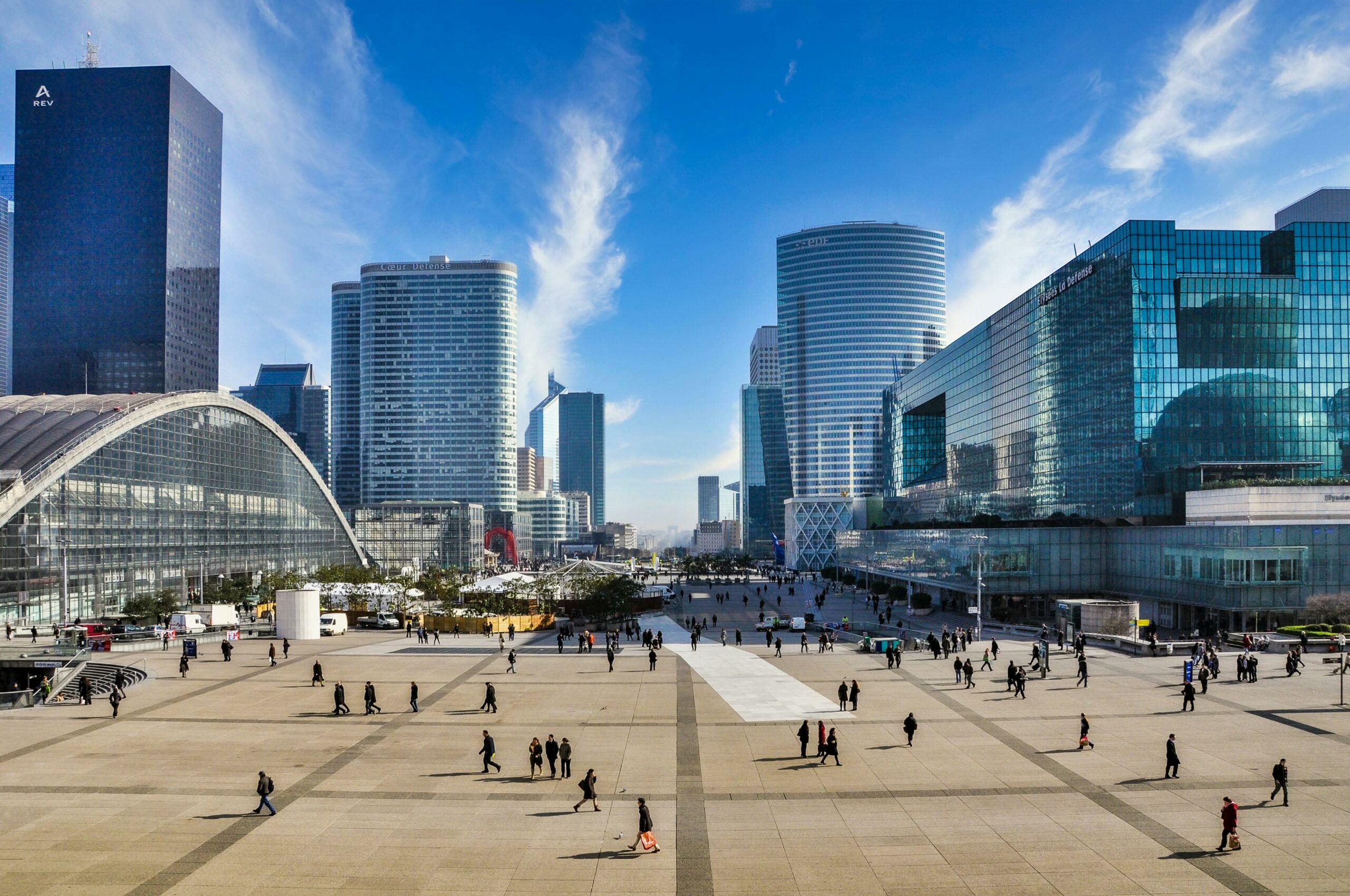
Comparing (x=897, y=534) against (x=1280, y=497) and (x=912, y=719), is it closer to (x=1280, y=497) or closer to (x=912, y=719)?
(x=1280, y=497)

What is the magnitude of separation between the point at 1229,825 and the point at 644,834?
12414 mm

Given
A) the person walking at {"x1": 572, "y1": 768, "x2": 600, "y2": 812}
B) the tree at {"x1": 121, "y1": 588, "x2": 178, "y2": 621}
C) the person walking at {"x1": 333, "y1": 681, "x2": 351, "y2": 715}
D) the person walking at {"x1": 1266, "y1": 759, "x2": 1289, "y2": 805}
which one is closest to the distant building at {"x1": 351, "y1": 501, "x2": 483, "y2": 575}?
the tree at {"x1": 121, "y1": 588, "x2": 178, "y2": 621}

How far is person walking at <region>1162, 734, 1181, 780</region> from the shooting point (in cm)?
2334

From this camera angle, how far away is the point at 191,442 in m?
87.8

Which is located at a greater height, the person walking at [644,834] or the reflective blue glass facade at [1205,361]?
the reflective blue glass facade at [1205,361]

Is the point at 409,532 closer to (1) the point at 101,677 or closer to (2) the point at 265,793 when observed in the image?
(1) the point at 101,677

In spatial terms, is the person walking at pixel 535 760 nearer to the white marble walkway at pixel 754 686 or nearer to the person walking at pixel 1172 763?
the white marble walkway at pixel 754 686

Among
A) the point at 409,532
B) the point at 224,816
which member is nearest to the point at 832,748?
the point at 224,816

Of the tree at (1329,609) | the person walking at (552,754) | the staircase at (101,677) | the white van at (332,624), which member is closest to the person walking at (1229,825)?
the person walking at (552,754)

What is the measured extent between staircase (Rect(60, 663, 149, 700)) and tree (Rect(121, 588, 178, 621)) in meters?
18.3

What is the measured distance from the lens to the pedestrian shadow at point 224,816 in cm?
2139

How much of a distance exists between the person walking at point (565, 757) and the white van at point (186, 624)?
4769 centimetres

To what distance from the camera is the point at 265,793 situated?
21.4 meters

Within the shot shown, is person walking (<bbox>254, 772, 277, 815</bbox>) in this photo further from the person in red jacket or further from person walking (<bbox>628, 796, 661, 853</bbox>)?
the person in red jacket
